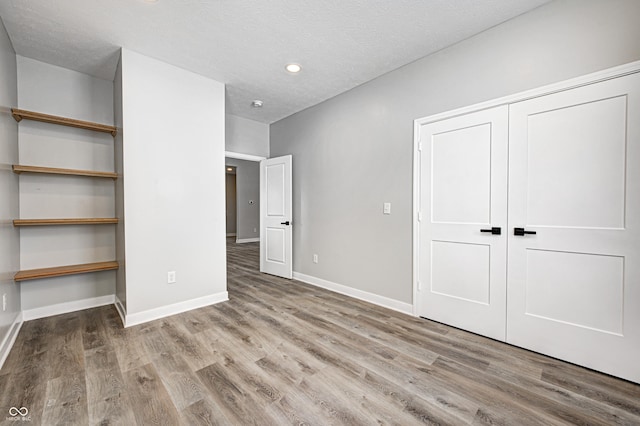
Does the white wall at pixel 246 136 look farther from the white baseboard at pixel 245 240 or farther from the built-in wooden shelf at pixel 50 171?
the white baseboard at pixel 245 240

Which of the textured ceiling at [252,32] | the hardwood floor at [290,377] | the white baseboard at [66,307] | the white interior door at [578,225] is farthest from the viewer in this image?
the white baseboard at [66,307]

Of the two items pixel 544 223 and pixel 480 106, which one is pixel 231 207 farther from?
pixel 544 223

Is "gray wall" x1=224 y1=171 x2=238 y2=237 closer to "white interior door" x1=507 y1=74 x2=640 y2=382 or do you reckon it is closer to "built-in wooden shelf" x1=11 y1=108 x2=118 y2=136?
"built-in wooden shelf" x1=11 y1=108 x2=118 y2=136

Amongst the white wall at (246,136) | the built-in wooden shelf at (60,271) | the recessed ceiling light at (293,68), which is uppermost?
the recessed ceiling light at (293,68)

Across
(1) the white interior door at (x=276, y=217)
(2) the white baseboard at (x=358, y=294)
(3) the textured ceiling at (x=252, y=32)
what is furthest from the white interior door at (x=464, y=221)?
(1) the white interior door at (x=276, y=217)

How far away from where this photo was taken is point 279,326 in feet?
8.75

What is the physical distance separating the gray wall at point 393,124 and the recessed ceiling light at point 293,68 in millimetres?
815

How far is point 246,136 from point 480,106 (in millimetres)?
3516

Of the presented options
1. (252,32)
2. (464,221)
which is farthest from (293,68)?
(464,221)

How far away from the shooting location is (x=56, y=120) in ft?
8.96

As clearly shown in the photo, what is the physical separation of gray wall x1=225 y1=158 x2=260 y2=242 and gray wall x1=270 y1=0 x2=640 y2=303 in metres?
4.64

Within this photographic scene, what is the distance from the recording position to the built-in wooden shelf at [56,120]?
101 inches

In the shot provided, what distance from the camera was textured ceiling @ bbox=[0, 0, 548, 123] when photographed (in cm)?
212

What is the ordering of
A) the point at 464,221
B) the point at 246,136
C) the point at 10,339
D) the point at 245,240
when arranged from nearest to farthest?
the point at 10,339 < the point at 464,221 < the point at 246,136 < the point at 245,240
